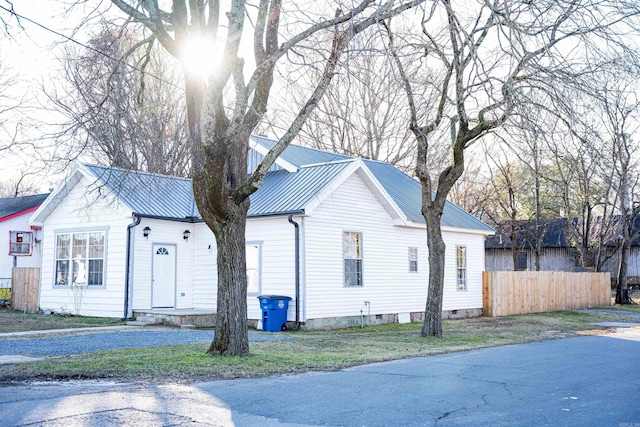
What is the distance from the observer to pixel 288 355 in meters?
12.9

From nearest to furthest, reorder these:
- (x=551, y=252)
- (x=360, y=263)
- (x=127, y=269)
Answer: (x=127, y=269) < (x=360, y=263) < (x=551, y=252)

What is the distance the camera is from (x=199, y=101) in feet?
41.5

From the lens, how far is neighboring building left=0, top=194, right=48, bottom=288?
101ft

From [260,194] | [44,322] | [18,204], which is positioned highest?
[18,204]

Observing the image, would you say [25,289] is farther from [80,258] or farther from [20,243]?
[20,243]

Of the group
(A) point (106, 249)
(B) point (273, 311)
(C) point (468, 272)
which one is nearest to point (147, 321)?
(A) point (106, 249)

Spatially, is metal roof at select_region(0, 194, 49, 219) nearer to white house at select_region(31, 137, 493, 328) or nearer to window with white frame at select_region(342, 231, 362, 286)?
white house at select_region(31, 137, 493, 328)

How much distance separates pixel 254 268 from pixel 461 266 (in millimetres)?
10110

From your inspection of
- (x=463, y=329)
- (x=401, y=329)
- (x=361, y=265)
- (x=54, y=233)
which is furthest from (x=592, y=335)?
(x=54, y=233)

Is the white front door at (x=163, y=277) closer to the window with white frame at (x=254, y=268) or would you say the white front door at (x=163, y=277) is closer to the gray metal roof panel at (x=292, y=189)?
the window with white frame at (x=254, y=268)

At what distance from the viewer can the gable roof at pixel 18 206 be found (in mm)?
31781

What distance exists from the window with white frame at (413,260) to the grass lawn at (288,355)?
3.26 m

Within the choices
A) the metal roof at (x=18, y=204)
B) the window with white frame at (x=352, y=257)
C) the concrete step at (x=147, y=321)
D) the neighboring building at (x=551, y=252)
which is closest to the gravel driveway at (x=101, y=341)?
the concrete step at (x=147, y=321)

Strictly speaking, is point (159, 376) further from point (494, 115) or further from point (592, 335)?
point (592, 335)
